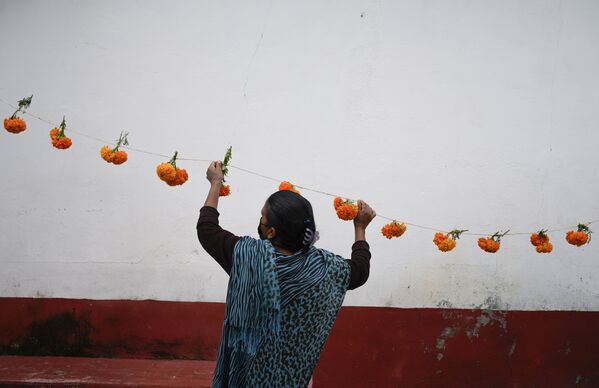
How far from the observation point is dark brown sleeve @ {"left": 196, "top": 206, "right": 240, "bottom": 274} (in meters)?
1.66

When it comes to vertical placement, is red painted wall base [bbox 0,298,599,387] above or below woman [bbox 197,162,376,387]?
below

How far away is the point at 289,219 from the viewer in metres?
1.67

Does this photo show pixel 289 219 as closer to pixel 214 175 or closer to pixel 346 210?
pixel 214 175

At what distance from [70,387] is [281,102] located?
109 inches

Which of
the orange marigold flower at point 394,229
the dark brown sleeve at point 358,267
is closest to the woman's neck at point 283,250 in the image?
the dark brown sleeve at point 358,267

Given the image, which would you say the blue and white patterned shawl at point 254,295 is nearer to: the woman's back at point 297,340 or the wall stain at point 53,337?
the woman's back at point 297,340

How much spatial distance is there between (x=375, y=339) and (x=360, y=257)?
7.77 ft

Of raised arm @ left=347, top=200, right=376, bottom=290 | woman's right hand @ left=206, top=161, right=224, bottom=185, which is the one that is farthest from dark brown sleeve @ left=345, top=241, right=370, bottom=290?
woman's right hand @ left=206, top=161, right=224, bottom=185

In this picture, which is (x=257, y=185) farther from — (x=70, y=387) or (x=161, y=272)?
(x=70, y=387)

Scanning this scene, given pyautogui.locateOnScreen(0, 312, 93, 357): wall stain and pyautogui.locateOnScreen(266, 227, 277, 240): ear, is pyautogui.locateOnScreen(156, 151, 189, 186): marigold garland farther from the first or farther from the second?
pyautogui.locateOnScreen(0, 312, 93, 357): wall stain

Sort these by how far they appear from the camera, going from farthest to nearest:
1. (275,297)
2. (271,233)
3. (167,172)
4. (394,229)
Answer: (394,229) < (167,172) < (271,233) < (275,297)

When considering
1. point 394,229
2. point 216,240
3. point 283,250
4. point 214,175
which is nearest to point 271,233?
point 283,250

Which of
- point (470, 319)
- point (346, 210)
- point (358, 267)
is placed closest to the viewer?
point (358, 267)

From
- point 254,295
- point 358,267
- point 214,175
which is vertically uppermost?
point 214,175
